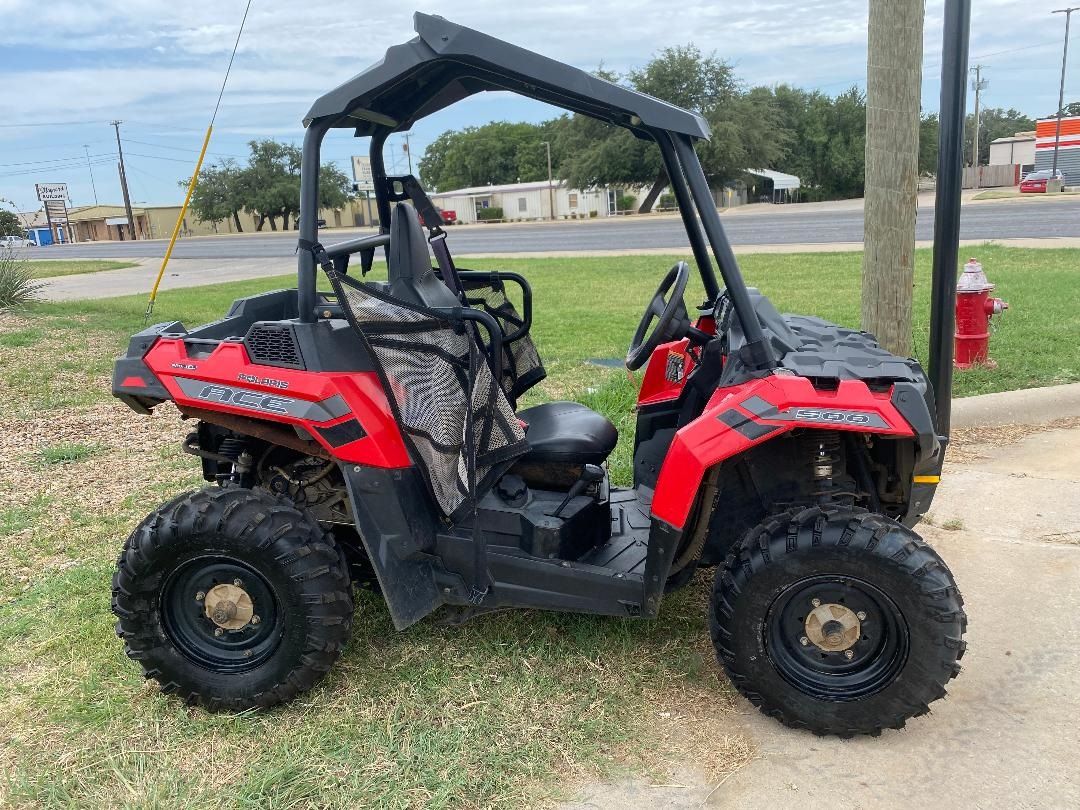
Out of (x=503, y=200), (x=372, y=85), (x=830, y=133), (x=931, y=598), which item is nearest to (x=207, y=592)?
(x=372, y=85)

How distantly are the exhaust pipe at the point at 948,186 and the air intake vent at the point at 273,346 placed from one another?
2.81 m

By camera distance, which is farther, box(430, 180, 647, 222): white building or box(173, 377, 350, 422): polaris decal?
box(430, 180, 647, 222): white building

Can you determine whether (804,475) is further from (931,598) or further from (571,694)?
(571,694)

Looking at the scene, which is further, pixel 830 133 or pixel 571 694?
pixel 830 133

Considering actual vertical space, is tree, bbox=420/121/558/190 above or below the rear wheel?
above

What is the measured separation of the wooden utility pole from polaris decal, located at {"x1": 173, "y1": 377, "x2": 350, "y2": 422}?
11.0 feet

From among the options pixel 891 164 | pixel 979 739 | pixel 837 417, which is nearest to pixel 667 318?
pixel 837 417

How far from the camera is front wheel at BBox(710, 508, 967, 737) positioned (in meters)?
2.60

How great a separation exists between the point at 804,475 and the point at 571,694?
3.50ft

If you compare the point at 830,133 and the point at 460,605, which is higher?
the point at 830,133

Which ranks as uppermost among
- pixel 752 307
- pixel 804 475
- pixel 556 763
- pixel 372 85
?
pixel 372 85

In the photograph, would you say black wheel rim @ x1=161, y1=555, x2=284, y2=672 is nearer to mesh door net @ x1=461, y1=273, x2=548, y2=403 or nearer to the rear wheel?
the rear wheel

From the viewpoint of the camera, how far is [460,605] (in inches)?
123

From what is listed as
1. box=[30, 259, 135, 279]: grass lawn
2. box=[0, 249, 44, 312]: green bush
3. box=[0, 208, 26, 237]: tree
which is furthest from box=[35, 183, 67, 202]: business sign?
box=[0, 249, 44, 312]: green bush
